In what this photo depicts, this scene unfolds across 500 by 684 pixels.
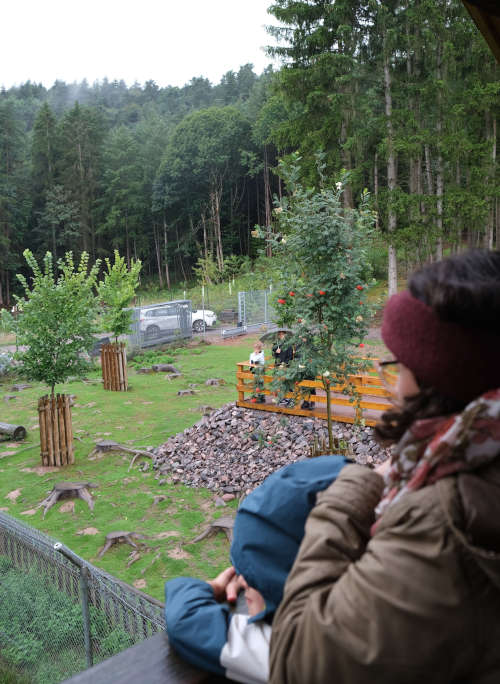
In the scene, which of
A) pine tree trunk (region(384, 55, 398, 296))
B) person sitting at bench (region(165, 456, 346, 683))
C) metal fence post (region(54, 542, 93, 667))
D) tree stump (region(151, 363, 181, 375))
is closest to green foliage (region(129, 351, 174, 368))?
tree stump (region(151, 363, 181, 375))

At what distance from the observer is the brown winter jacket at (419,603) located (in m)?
0.67

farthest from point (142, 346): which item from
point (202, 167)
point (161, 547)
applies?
point (202, 167)

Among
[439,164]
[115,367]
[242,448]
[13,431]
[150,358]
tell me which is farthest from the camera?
[439,164]

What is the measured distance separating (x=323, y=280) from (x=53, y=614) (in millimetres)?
4314

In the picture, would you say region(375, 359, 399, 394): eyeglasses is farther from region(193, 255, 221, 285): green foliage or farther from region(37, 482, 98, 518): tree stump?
region(193, 255, 221, 285): green foliage

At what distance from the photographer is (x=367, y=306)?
6.57 meters

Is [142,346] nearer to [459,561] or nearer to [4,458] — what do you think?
[4,458]

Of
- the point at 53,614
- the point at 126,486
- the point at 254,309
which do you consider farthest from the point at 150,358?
the point at 53,614

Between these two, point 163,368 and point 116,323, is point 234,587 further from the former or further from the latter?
point 163,368

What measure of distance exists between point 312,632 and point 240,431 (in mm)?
8179

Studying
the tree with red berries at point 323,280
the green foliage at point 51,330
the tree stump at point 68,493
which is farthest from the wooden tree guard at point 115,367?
the tree with red berries at point 323,280

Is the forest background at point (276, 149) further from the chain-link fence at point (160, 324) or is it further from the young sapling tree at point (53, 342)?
the chain-link fence at point (160, 324)

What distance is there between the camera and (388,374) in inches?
37.3

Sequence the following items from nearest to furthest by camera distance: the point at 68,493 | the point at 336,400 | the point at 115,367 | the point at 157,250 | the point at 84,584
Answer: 1. the point at 84,584
2. the point at 68,493
3. the point at 336,400
4. the point at 115,367
5. the point at 157,250
